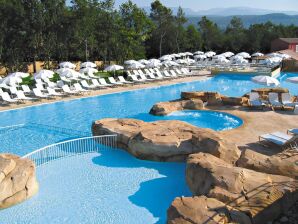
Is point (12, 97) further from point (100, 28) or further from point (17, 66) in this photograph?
point (100, 28)

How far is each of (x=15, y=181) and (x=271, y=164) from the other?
5.75 m

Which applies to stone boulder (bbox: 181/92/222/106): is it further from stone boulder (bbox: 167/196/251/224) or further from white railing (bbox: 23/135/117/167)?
stone boulder (bbox: 167/196/251/224)

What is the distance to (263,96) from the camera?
17469mm

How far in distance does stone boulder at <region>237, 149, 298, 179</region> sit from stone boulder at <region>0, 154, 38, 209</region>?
488cm

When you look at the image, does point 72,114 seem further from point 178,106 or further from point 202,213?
point 202,213

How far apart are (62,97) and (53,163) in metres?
10.3

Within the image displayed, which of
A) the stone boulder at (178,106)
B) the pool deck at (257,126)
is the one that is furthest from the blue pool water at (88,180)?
the pool deck at (257,126)

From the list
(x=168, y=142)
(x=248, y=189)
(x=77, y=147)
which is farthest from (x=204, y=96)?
(x=248, y=189)

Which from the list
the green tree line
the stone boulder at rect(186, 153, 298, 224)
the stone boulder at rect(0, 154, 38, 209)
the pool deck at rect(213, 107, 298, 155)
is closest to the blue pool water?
the stone boulder at rect(0, 154, 38, 209)

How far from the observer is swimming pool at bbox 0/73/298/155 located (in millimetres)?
13172

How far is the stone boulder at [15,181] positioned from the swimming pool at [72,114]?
3.47m

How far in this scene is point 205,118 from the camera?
15922mm

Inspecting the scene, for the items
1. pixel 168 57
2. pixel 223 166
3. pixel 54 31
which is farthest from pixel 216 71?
pixel 223 166

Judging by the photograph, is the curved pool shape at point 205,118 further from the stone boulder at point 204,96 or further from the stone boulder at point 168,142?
the stone boulder at point 168,142
